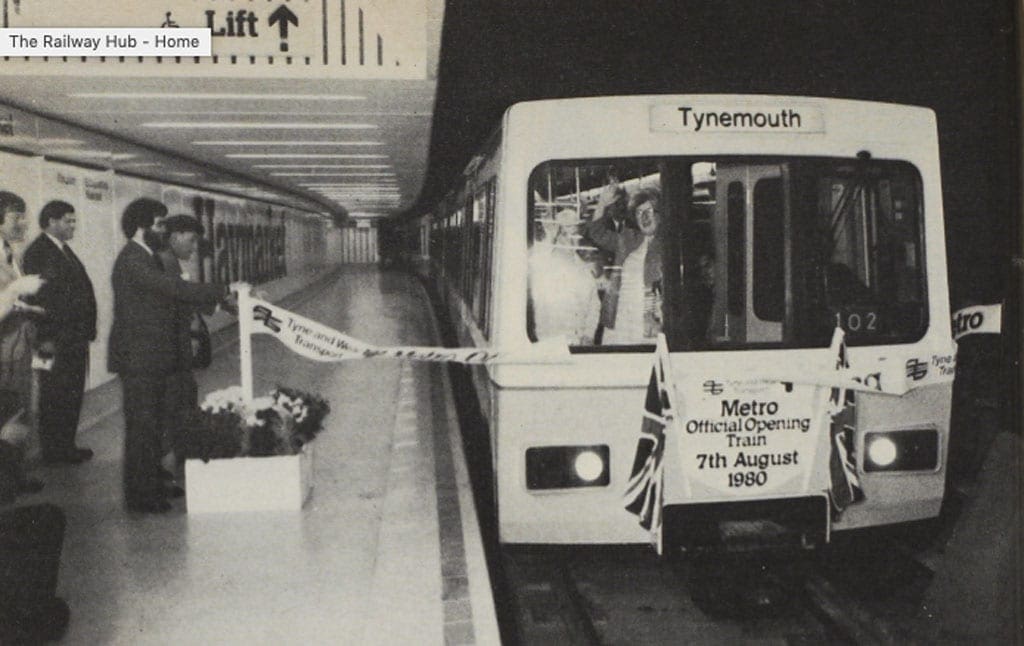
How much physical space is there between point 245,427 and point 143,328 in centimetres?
87

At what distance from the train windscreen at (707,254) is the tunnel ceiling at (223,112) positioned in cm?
169

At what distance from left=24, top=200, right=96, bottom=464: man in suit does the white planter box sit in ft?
4.76

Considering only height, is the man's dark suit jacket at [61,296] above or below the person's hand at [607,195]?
below

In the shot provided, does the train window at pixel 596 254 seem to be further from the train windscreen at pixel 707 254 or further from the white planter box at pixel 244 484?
the white planter box at pixel 244 484

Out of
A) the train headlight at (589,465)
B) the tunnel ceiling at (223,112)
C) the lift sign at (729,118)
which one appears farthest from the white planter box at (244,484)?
the lift sign at (729,118)

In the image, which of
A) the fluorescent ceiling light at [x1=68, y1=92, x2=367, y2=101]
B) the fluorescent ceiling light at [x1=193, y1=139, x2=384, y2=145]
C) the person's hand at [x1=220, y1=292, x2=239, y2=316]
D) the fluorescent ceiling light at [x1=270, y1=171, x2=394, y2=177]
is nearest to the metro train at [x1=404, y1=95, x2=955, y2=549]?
the person's hand at [x1=220, y1=292, x2=239, y2=316]

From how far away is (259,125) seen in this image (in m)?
9.10

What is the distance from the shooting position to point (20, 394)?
5461mm

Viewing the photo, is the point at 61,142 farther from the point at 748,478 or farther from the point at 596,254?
the point at 748,478

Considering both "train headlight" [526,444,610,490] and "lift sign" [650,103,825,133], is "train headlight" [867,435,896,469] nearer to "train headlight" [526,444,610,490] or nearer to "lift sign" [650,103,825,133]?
"train headlight" [526,444,610,490]

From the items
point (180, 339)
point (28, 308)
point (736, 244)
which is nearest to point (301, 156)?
point (28, 308)

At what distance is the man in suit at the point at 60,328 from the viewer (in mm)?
6176

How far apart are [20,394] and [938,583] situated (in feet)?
16.2

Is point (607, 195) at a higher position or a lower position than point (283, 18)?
lower
